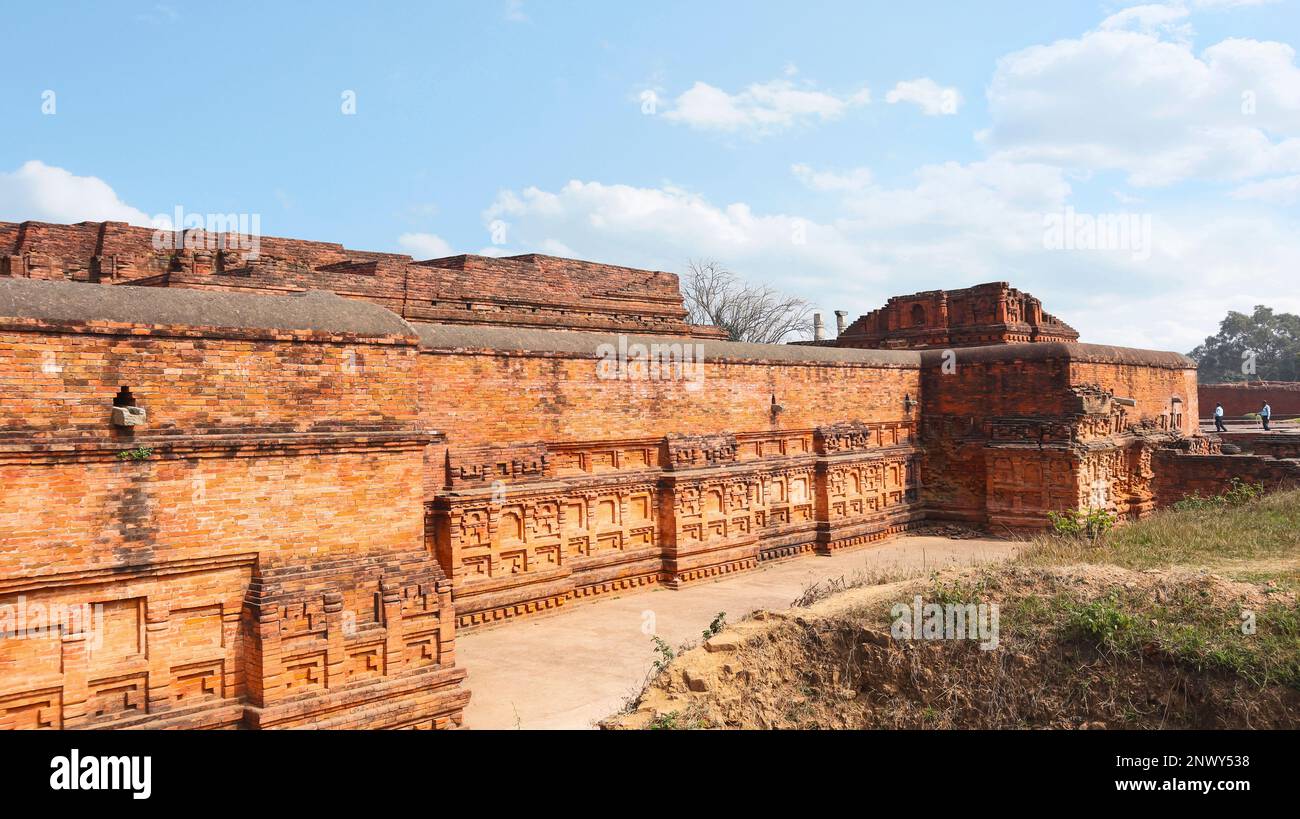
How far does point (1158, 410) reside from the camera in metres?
17.1

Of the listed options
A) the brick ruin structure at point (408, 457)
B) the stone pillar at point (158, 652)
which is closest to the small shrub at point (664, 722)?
the brick ruin structure at point (408, 457)

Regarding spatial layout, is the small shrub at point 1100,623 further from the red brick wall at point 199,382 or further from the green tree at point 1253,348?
the green tree at point 1253,348

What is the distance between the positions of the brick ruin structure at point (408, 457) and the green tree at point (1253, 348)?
3881 cm

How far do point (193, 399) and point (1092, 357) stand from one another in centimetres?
1394

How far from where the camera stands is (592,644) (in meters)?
8.59

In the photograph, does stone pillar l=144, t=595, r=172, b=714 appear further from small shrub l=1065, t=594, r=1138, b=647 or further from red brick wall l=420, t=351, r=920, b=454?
small shrub l=1065, t=594, r=1138, b=647

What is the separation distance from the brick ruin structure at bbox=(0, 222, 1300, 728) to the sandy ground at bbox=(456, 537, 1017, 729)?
0.34m

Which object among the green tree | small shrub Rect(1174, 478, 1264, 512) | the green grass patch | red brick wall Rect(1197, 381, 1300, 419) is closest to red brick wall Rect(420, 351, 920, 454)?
the green grass patch

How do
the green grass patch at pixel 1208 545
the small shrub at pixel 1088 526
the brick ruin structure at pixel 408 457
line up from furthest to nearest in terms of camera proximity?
1. the small shrub at pixel 1088 526
2. the green grass patch at pixel 1208 545
3. the brick ruin structure at pixel 408 457

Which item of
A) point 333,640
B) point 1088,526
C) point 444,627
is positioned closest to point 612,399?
point 444,627

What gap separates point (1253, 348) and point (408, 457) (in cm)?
5891

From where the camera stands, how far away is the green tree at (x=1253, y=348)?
1914 inches

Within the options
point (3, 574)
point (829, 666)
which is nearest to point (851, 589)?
point (829, 666)

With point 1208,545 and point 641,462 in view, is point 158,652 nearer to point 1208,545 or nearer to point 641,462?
point 641,462
